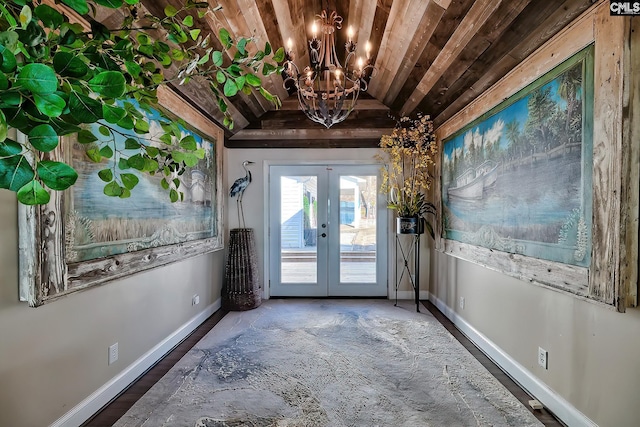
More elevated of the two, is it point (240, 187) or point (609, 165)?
point (240, 187)

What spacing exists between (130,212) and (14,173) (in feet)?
6.78

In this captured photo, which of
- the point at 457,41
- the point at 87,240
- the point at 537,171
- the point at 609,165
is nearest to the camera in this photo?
the point at 609,165

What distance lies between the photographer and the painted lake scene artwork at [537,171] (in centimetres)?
172

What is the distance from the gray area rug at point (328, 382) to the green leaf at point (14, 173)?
75.7 inches

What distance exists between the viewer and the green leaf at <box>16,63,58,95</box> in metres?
0.41

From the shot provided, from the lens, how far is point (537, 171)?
207 cm

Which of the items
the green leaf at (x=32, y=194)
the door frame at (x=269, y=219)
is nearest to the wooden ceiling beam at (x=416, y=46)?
the door frame at (x=269, y=219)

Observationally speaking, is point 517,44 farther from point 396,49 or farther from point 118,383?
point 118,383

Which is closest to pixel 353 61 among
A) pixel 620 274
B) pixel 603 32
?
pixel 603 32

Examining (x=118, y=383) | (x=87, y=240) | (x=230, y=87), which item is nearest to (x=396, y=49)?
(x=230, y=87)

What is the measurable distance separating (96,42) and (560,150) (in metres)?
2.30

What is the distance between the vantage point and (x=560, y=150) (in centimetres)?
187

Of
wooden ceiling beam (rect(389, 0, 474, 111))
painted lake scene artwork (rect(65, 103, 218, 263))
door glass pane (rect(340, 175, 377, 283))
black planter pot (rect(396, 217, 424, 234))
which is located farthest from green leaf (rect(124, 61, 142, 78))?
door glass pane (rect(340, 175, 377, 283))

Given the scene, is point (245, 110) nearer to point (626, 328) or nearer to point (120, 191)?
point (120, 191)
